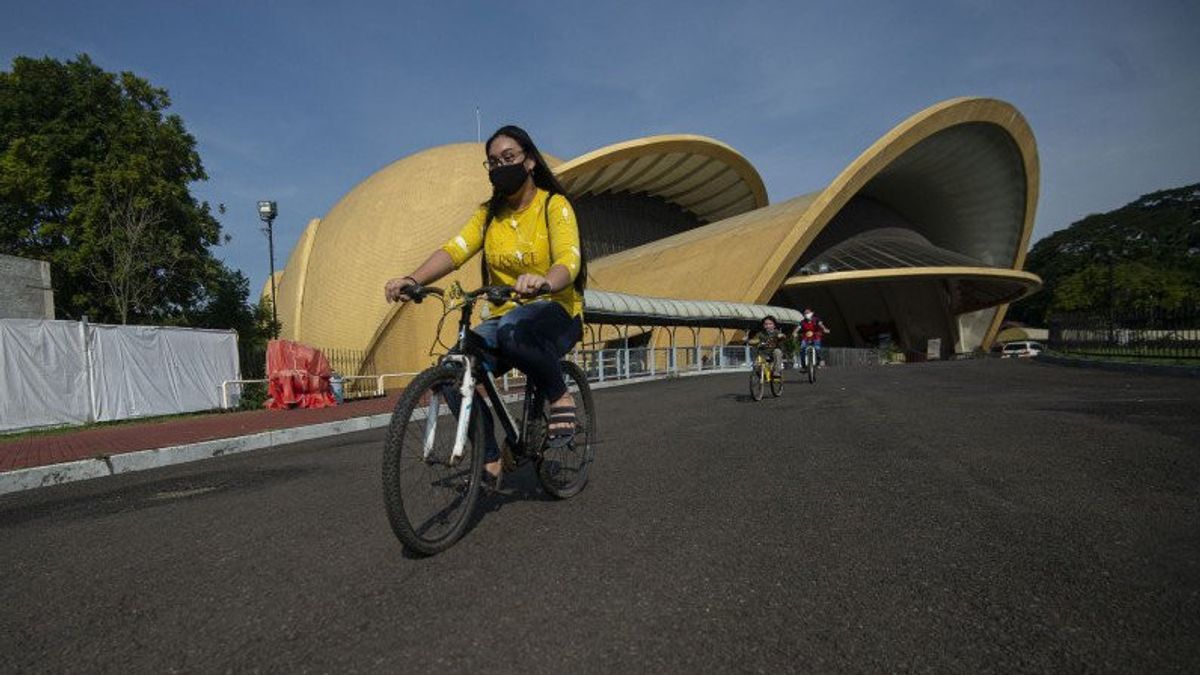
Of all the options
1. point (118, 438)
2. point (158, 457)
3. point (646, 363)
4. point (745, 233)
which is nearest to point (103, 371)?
point (118, 438)

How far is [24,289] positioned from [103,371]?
2486 mm

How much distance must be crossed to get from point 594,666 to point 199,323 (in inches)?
1152

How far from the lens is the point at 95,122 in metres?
23.6

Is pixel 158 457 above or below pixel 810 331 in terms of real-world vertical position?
below

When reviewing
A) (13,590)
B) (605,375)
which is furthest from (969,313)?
(13,590)

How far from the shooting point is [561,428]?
347cm

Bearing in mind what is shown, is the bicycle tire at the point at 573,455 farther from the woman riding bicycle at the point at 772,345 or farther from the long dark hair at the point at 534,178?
the woman riding bicycle at the point at 772,345

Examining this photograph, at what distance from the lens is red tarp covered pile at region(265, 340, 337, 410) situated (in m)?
14.5

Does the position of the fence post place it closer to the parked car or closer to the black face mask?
the black face mask

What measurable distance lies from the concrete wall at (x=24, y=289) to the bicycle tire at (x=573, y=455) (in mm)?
14210

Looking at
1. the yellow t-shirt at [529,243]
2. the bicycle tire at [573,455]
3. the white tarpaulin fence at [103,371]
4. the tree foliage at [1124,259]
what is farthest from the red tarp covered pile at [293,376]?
the tree foliage at [1124,259]

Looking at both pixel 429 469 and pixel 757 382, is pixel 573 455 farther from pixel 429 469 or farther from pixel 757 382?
pixel 757 382

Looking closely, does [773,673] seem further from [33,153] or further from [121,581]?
[33,153]

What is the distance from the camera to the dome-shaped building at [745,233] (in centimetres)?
3359
